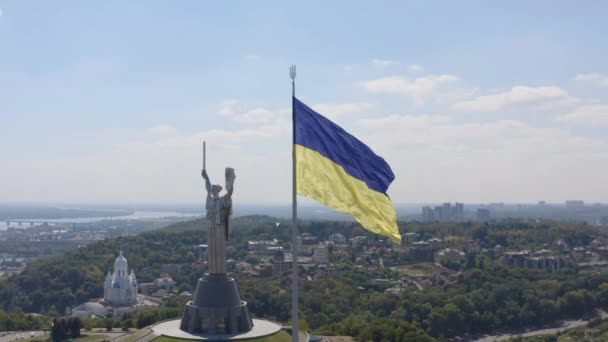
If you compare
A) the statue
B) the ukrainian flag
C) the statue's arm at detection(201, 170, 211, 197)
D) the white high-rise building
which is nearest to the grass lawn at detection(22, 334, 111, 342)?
the statue

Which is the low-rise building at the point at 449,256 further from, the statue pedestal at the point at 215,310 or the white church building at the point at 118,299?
the statue pedestal at the point at 215,310

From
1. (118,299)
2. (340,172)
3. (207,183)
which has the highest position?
(207,183)

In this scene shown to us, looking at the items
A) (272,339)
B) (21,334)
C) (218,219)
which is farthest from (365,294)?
(218,219)

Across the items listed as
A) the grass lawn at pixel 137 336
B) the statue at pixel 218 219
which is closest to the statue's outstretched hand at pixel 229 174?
the statue at pixel 218 219

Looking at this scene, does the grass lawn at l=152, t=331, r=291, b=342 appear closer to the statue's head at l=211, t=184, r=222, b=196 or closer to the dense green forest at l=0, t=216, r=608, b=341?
the statue's head at l=211, t=184, r=222, b=196

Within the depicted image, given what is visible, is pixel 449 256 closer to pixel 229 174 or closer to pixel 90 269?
pixel 90 269

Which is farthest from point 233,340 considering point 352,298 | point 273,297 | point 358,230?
point 358,230

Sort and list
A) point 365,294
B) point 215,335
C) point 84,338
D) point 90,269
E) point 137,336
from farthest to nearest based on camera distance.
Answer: point 90,269 < point 365,294 < point 84,338 < point 137,336 < point 215,335
